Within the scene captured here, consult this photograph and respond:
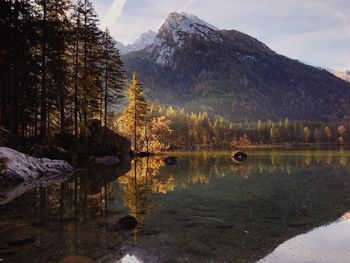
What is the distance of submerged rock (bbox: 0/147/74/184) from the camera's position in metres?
28.0

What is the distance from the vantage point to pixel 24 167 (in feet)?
99.2

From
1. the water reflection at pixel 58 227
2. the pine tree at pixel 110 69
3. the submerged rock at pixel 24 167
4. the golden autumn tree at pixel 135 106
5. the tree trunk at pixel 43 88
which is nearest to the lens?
the water reflection at pixel 58 227

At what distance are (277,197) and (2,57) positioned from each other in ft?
93.1

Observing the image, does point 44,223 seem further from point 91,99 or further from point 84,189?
point 91,99

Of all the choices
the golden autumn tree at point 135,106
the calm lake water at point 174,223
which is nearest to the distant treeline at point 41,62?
the calm lake water at point 174,223

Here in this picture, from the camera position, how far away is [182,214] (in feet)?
62.4

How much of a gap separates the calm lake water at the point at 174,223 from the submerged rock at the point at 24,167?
273 centimetres

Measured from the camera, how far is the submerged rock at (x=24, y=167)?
28.0 metres

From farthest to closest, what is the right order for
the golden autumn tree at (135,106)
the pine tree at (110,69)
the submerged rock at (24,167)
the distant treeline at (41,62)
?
1. the golden autumn tree at (135,106)
2. the pine tree at (110,69)
3. the distant treeline at (41,62)
4. the submerged rock at (24,167)

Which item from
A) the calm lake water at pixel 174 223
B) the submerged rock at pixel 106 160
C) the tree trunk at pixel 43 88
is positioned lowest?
the calm lake water at pixel 174 223

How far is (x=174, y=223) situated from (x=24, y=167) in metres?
18.1

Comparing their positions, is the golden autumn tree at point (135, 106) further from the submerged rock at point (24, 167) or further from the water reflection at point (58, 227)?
the water reflection at point (58, 227)

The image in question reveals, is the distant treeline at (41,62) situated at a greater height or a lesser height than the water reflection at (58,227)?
greater

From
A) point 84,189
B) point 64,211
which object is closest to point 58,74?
point 84,189
